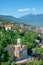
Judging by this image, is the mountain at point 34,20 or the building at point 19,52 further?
the mountain at point 34,20

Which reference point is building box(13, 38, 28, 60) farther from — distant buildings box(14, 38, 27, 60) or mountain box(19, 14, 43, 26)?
mountain box(19, 14, 43, 26)

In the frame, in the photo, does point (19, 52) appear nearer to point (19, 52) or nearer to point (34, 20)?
point (19, 52)

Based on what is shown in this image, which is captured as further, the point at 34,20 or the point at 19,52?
the point at 34,20

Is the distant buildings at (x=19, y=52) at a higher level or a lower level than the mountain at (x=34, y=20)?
higher

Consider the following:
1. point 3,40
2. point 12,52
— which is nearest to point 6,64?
point 12,52

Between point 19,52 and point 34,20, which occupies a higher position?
point 19,52

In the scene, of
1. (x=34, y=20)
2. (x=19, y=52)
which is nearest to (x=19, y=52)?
(x=19, y=52)

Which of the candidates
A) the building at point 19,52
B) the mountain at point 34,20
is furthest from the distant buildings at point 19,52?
the mountain at point 34,20

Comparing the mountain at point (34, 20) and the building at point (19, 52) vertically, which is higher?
the building at point (19, 52)

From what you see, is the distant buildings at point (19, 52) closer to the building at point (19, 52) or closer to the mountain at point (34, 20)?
the building at point (19, 52)

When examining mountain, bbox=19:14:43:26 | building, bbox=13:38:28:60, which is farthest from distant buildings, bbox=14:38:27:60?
mountain, bbox=19:14:43:26

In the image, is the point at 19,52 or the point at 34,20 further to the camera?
the point at 34,20

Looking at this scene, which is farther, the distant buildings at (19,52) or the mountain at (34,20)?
the mountain at (34,20)
